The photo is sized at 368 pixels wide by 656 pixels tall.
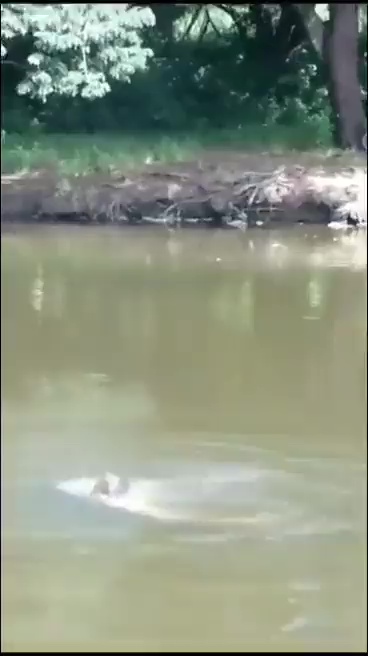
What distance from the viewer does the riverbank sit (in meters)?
2.34

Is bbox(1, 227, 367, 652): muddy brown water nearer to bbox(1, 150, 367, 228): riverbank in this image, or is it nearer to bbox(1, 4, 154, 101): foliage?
bbox(1, 150, 367, 228): riverbank

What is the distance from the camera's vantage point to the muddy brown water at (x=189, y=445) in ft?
2.96

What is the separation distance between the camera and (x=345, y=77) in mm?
2570

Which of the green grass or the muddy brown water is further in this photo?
the green grass

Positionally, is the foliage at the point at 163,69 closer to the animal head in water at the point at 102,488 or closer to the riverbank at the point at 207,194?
the riverbank at the point at 207,194

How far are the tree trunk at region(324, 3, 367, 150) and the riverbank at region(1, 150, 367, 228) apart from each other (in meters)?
0.14

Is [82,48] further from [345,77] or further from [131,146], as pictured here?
[345,77]

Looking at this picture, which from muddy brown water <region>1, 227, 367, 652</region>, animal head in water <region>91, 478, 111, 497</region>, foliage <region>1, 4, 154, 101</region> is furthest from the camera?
foliage <region>1, 4, 154, 101</region>

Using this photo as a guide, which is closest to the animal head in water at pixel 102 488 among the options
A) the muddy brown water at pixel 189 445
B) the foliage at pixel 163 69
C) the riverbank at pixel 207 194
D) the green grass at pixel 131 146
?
the muddy brown water at pixel 189 445

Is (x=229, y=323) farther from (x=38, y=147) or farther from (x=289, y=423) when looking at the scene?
(x=38, y=147)

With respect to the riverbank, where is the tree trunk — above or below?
above

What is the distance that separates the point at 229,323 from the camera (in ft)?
5.32

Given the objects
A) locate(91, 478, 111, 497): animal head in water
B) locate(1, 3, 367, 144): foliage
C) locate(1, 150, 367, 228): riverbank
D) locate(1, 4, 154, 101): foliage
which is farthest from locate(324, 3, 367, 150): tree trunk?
locate(91, 478, 111, 497): animal head in water

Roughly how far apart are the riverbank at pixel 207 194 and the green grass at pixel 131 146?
0.04 meters
